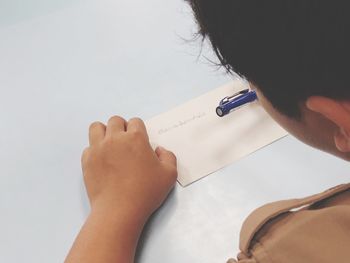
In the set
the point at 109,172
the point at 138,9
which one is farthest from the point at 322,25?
the point at 138,9

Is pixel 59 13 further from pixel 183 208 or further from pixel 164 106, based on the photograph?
pixel 183 208

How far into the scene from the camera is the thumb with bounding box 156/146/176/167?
0.59 meters

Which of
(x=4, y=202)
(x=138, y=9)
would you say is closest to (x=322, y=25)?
(x=4, y=202)

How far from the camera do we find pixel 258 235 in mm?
437

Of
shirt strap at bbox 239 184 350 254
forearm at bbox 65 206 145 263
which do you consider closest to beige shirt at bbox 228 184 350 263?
shirt strap at bbox 239 184 350 254

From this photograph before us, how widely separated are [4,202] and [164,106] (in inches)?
9.6

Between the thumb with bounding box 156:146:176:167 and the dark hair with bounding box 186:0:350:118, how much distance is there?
20 cm

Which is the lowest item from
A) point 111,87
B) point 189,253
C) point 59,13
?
point 189,253

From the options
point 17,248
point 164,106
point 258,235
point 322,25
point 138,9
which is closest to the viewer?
point 322,25

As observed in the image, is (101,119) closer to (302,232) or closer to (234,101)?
(234,101)

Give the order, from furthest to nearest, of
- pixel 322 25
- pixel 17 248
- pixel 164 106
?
pixel 164 106 → pixel 17 248 → pixel 322 25

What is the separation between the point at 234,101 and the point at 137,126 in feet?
0.43

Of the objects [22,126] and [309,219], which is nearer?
[309,219]

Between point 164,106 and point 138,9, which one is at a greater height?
point 138,9
